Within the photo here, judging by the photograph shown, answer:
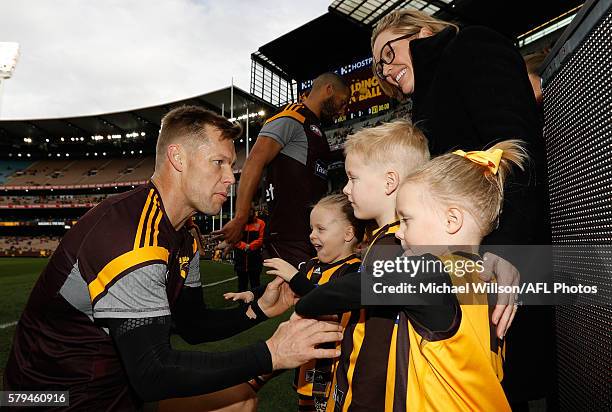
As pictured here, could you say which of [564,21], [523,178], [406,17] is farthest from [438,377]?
[564,21]

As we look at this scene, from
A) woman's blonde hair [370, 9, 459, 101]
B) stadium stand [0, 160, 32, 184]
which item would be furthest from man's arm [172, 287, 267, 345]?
stadium stand [0, 160, 32, 184]

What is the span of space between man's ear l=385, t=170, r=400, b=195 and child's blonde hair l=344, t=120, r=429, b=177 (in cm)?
4

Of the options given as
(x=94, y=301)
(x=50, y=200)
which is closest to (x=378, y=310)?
(x=94, y=301)

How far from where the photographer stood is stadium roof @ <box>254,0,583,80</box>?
1839cm

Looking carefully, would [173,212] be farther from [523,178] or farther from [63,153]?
[63,153]

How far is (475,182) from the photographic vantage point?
1.48m

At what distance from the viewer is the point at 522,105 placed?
159 cm

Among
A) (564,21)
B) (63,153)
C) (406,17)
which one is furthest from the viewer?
(63,153)

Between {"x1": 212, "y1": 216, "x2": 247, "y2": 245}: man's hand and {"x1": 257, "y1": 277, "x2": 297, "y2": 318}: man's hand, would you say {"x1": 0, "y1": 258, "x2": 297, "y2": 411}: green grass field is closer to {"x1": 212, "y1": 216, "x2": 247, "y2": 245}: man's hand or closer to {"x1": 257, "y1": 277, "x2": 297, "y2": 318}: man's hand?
{"x1": 257, "y1": 277, "x2": 297, "y2": 318}: man's hand

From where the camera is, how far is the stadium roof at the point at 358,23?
18391 millimetres

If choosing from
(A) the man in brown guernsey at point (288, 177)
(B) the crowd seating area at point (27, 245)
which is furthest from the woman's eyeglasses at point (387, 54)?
(B) the crowd seating area at point (27, 245)

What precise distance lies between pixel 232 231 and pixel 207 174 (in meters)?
0.93

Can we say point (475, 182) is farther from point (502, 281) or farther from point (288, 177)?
point (288, 177)

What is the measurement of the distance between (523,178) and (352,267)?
1161 millimetres
